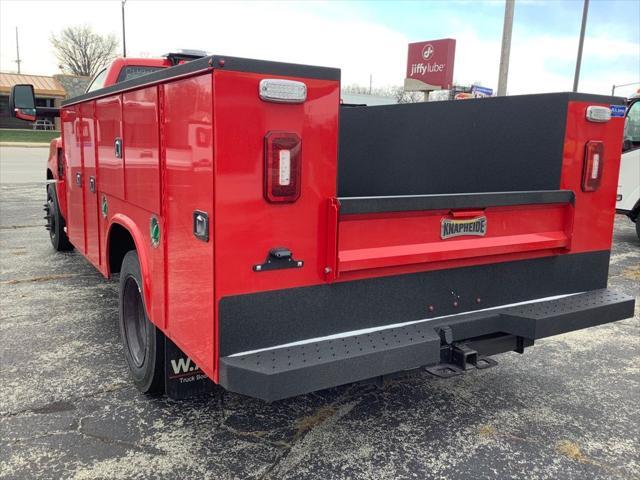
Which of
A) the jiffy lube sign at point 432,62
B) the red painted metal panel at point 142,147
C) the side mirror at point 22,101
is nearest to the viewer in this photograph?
the red painted metal panel at point 142,147

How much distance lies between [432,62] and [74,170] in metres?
18.3

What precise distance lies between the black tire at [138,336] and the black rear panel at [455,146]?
5.44ft

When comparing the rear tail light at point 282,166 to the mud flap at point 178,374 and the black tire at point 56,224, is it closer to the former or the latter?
the mud flap at point 178,374

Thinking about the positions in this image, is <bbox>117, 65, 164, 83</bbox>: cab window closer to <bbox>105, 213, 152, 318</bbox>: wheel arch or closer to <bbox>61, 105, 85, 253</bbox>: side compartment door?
<bbox>61, 105, 85, 253</bbox>: side compartment door

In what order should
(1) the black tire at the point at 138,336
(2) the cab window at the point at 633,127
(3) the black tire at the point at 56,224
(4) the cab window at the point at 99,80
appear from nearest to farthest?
(1) the black tire at the point at 138,336 < (4) the cab window at the point at 99,80 < (3) the black tire at the point at 56,224 < (2) the cab window at the point at 633,127

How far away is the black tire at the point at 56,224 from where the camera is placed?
23.1 feet

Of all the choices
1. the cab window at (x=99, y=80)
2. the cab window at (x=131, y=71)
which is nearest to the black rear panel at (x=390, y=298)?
the cab window at (x=131, y=71)

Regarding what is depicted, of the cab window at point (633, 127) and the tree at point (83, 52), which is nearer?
the cab window at point (633, 127)

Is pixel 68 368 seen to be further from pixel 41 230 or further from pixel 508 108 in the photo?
pixel 41 230

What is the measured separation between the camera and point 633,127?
9.22 metres

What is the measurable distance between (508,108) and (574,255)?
1015mm

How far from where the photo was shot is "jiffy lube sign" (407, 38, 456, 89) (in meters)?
20.6

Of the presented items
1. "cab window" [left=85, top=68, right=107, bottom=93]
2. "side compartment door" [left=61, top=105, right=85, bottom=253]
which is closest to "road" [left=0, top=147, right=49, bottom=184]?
"cab window" [left=85, top=68, right=107, bottom=93]

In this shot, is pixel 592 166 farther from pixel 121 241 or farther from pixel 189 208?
pixel 121 241
